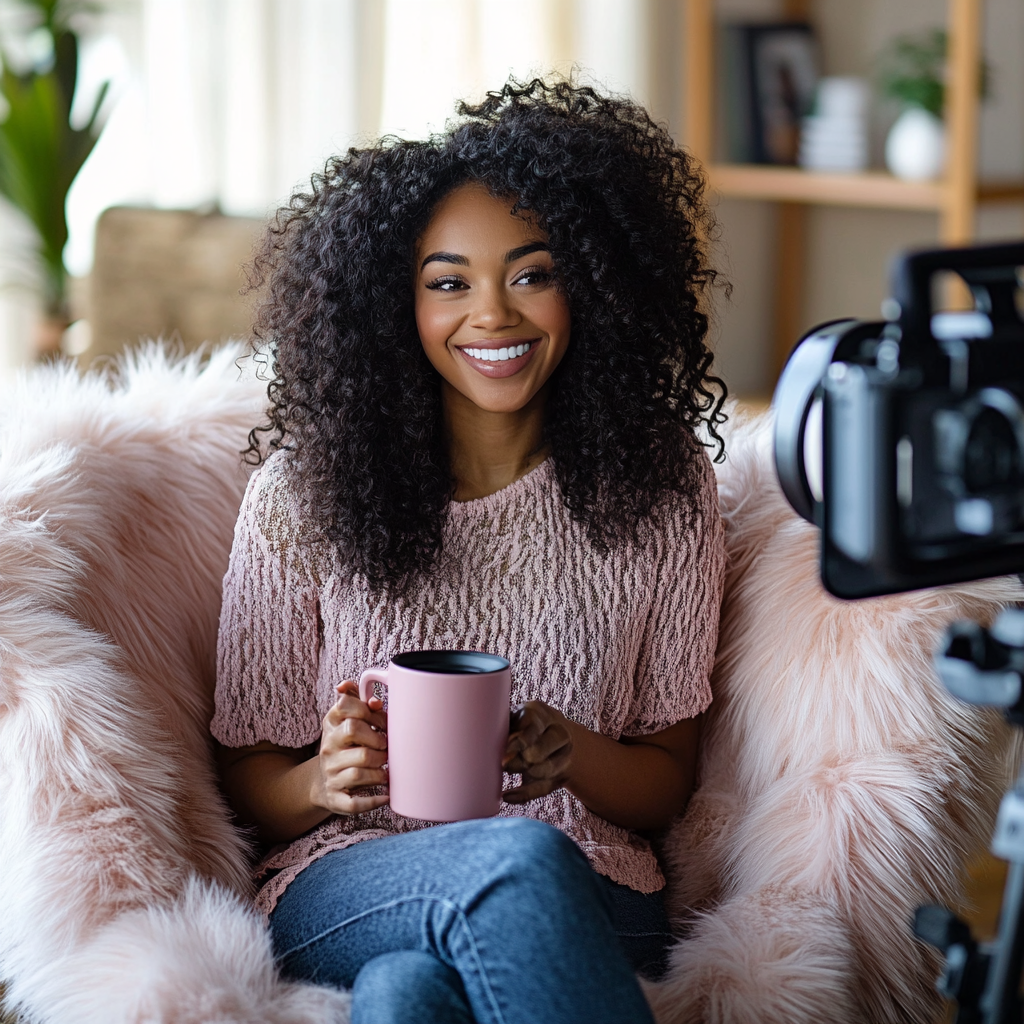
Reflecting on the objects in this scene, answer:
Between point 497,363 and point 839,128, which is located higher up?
point 839,128

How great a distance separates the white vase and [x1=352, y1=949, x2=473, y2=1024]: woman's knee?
2.35 m

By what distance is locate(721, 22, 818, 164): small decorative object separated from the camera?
3191mm

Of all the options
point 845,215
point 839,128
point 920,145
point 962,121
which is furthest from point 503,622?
point 845,215

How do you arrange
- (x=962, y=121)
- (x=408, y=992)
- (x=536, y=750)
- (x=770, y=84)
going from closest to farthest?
(x=408, y=992) < (x=536, y=750) < (x=962, y=121) < (x=770, y=84)

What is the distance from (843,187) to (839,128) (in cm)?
19

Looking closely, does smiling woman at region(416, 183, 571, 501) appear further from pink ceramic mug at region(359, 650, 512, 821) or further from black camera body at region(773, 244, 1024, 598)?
black camera body at region(773, 244, 1024, 598)

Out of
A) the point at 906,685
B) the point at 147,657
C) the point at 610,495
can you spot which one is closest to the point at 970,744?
the point at 906,685

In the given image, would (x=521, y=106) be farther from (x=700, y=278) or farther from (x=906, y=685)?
(x=906, y=685)

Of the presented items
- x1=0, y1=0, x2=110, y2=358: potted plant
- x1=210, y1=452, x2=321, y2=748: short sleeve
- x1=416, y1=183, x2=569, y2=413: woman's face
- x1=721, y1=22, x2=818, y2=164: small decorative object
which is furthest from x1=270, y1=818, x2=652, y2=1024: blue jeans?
x1=721, y1=22, x2=818, y2=164: small decorative object

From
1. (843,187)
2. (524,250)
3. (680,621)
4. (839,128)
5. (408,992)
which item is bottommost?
(408,992)

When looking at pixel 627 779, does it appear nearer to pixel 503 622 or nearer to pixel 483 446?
pixel 503 622

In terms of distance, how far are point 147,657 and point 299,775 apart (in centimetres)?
21

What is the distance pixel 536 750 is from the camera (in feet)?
3.37

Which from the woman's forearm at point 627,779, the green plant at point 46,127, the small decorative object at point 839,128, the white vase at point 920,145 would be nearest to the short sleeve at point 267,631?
the woman's forearm at point 627,779
